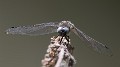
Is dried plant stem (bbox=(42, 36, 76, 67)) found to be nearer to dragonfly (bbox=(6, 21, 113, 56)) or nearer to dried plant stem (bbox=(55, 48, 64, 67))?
dried plant stem (bbox=(55, 48, 64, 67))

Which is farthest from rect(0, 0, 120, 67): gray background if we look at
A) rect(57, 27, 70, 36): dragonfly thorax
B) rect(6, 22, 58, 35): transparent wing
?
rect(57, 27, 70, 36): dragonfly thorax

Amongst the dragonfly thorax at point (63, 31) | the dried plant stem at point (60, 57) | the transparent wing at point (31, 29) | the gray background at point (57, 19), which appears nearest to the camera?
the dried plant stem at point (60, 57)

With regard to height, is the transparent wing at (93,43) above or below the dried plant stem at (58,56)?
above

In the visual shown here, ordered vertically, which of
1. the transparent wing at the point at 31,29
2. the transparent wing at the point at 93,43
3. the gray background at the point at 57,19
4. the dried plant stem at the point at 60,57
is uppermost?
the gray background at the point at 57,19

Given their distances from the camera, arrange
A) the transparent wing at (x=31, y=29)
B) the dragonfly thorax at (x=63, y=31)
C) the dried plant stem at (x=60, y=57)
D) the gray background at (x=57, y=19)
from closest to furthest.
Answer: the dried plant stem at (x=60, y=57)
the dragonfly thorax at (x=63, y=31)
the transparent wing at (x=31, y=29)
the gray background at (x=57, y=19)

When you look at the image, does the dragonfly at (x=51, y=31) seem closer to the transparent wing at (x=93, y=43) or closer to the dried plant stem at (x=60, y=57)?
the transparent wing at (x=93, y=43)

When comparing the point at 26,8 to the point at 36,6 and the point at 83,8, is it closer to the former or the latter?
the point at 36,6

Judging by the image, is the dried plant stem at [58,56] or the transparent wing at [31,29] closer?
the dried plant stem at [58,56]

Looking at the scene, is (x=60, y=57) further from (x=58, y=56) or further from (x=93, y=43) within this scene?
(x=93, y=43)

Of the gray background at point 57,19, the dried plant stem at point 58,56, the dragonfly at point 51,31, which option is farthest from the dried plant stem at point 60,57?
the gray background at point 57,19
